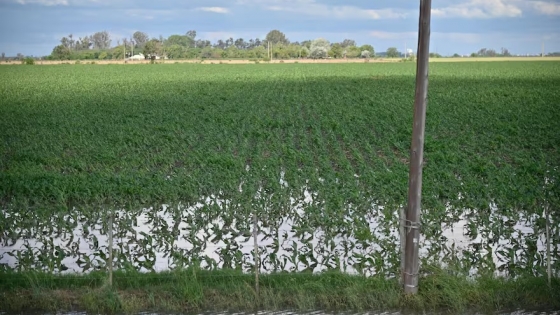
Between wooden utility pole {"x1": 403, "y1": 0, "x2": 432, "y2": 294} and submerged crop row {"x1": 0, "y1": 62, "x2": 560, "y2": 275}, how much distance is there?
1.47 feet

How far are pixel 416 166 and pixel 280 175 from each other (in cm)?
902

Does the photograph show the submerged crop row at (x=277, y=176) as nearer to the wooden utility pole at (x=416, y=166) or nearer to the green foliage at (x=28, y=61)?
the wooden utility pole at (x=416, y=166)

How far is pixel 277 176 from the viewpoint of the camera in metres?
17.4

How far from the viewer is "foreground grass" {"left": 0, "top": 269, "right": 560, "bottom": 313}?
9.20 meters

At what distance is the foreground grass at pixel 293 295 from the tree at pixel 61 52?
157m

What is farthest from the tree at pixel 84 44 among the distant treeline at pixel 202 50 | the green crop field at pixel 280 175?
the green crop field at pixel 280 175

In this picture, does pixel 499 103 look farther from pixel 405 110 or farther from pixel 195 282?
pixel 195 282

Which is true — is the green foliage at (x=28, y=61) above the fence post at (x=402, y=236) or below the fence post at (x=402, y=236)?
below

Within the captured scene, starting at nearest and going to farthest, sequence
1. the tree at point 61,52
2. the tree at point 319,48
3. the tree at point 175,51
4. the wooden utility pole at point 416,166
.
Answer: the wooden utility pole at point 416,166
the tree at point 61,52
the tree at point 175,51
the tree at point 319,48

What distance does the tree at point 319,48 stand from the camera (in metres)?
182

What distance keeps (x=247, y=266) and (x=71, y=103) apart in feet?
108

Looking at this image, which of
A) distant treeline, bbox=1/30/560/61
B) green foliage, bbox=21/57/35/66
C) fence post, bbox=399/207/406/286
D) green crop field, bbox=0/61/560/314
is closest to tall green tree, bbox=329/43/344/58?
distant treeline, bbox=1/30/560/61

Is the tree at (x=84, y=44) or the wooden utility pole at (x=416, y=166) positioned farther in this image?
the tree at (x=84, y=44)

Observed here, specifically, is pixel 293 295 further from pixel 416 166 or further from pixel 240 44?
pixel 240 44
